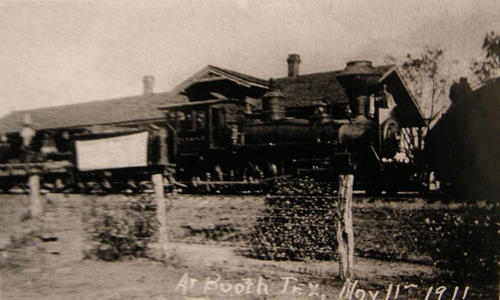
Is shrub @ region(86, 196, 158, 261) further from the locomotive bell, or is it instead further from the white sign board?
the locomotive bell

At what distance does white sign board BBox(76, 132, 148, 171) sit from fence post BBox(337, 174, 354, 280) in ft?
14.5

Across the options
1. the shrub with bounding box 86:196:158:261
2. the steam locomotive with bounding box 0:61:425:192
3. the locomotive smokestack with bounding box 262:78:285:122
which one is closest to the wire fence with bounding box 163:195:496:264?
the shrub with bounding box 86:196:158:261

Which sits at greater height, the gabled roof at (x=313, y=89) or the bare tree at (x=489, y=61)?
the gabled roof at (x=313, y=89)

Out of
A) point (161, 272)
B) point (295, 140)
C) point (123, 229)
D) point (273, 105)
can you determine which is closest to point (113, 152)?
point (123, 229)

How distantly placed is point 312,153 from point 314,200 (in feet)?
14.7

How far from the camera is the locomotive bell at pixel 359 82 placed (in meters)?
8.38

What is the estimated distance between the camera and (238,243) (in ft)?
18.4

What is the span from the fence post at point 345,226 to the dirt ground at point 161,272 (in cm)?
19

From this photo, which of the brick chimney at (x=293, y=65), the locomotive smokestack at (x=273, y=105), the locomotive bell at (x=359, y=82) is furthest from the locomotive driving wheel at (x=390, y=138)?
the brick chimney at (x=293, y=65)

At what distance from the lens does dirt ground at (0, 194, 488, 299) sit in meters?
4.20

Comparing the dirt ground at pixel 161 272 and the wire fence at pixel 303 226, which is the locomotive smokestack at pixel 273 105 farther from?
the dirt ground at pixel 161 272

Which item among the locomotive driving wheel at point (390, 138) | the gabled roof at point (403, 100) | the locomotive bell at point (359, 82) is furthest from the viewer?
the gabled roof at point (403, 100)

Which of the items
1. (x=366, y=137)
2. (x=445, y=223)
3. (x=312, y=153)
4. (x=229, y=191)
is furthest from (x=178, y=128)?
(x=445, y=223)

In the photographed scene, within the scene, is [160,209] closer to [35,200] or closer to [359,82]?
[35,200]
